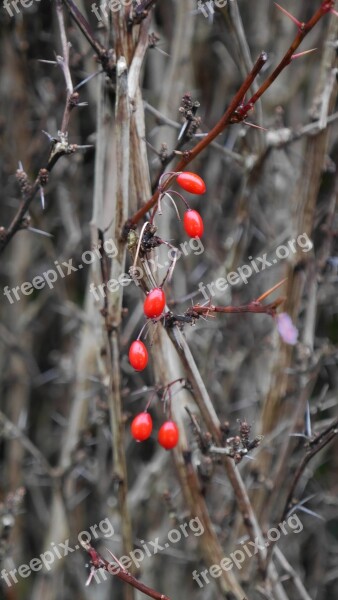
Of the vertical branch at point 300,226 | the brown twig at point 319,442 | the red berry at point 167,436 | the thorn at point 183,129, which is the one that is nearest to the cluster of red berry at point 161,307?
the red berry at point 167,436

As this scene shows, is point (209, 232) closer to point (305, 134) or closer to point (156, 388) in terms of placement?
point (305, 134)

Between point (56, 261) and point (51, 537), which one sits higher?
point (56, 261)

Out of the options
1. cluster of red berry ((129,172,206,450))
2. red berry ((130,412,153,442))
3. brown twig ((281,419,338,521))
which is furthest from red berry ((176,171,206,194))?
brown twig ((281,419,338,521))

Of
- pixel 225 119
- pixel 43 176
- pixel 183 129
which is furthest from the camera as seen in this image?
pixel 43 176

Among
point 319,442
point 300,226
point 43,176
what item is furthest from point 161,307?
point 300,226

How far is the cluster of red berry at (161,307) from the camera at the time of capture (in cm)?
132

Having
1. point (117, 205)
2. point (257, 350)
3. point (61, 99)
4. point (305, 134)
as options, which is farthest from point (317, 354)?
point (61, 99)

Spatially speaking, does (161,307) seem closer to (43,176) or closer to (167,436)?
(167,436)

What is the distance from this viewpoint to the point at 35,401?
342 cm

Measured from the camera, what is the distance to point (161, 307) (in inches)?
52.2

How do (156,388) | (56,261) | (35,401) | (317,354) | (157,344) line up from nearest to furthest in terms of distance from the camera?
(156,388)
(157,344)
(317,354)
(56,261)
(35,401)

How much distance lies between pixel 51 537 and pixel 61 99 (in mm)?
1905

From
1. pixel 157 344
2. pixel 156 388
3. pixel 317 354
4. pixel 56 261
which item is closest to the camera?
pixel 156 388

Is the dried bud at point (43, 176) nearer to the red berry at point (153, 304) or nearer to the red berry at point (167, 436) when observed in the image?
the red berry at point (153, 304)
